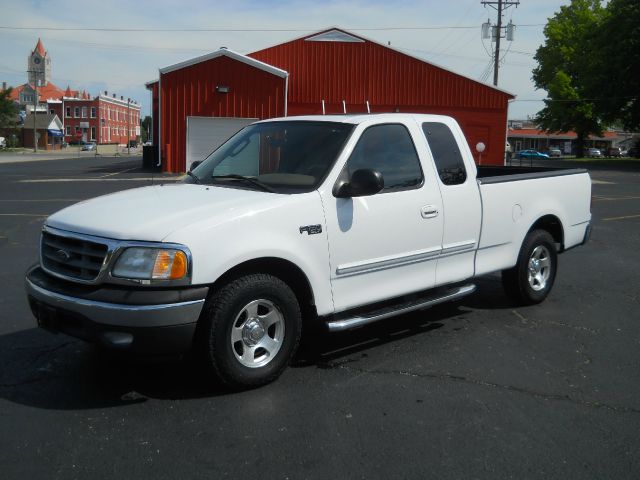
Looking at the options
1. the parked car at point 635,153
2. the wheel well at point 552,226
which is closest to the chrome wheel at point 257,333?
the wheel well at point 552,226

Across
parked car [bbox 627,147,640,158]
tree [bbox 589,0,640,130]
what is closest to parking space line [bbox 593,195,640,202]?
tree [bbox 589,0,640,130]

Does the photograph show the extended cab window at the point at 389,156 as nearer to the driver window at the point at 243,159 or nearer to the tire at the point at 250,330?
the driver window at the point at 243,159

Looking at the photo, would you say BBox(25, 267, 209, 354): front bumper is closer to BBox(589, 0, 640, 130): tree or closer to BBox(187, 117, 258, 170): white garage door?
BBox(187, 117, 258, 170): white garage door

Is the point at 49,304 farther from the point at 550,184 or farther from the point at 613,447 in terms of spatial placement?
the point at 550,184

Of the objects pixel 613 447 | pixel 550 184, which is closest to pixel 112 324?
pixel 613 447

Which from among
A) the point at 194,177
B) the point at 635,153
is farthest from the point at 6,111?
the point at 194,177

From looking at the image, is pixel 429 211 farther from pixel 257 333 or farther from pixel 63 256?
pixel 63 256

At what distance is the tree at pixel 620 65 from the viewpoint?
5047 cm

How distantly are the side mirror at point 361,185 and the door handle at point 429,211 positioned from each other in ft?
2.31

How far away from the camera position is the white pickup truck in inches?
160

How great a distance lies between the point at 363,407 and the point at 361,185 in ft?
5.02

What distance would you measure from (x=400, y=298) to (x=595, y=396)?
1673mm

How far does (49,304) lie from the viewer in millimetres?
4332

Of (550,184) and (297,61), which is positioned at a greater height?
(297,61)
